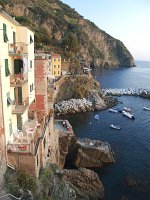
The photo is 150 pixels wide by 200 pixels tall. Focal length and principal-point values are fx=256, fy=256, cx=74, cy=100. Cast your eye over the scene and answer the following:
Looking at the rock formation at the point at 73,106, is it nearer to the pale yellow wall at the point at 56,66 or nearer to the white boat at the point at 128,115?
the white boat at the point at 128,115

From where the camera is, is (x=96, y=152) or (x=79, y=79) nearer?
(x=96, y=152)

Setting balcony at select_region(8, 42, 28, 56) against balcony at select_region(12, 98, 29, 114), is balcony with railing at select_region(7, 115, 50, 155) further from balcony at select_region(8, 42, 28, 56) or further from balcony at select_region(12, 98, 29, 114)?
balcony at select_region(8, 42, 28, 56)

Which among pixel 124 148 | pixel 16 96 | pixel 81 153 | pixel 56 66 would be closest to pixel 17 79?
pixel 16 96

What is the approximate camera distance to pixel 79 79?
81562mm

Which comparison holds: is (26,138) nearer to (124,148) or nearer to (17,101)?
(17,101)

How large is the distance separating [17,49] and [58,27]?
121357 mm

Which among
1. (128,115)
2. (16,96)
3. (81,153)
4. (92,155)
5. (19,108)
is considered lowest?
(92,155)

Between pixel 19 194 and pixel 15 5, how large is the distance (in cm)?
12075

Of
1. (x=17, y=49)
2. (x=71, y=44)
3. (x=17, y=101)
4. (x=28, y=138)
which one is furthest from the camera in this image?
(x=71, y=44)

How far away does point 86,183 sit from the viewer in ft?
110

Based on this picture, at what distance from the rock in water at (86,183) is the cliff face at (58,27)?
67.0 m

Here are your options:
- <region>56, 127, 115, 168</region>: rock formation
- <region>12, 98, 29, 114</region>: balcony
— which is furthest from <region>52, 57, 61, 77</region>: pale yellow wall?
<region>12, 98, 29, 114</region>: balcony

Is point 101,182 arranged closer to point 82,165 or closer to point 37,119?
point 82,165

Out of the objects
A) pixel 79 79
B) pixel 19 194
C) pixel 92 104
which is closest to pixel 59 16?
pixel 79 79
